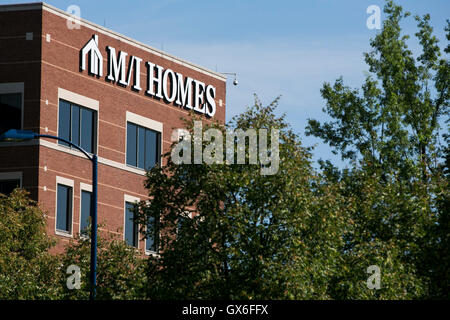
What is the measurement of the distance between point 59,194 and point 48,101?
4.51 m

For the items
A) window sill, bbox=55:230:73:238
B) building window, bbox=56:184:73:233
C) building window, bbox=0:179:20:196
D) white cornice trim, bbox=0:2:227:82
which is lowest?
window sill, bbox=55:230:73:238

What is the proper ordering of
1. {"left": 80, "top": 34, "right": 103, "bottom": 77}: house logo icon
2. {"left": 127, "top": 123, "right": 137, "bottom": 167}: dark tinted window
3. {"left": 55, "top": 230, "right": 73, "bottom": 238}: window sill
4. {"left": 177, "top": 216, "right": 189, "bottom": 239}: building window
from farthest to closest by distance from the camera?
{"left": 127, "top": 123, "right": 137, "bottom": 167}: dark tinted window < {"left": 80, "top": 34, "right": 103, "bottom": 77}: house logo icon < {"left": 55, "top": 230, "right": 73, "bottom": 238}: window sill < {"left": 177, "top": 216, "right": 189, "bottom": 239}: building window

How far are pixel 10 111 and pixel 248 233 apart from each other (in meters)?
22.2

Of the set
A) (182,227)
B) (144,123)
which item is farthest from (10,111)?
(182,227)

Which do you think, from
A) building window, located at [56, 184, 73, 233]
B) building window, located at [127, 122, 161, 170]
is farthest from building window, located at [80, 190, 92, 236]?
building window, located at [127, 122, 161, 170]

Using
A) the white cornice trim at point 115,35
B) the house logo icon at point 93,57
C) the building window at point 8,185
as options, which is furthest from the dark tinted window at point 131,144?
the building window at point 8,185

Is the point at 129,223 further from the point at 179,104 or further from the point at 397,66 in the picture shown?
the point at 397,66

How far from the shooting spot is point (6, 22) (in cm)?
4875

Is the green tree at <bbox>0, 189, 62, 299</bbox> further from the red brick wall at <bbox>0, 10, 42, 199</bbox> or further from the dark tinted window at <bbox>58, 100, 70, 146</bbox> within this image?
the dark tinted window at <bbox>58, 100, 70, 146</bbox>

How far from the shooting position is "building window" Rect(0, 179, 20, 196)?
47.1 meters

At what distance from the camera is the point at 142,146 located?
54.3m

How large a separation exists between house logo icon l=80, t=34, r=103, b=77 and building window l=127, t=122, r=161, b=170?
378 cm

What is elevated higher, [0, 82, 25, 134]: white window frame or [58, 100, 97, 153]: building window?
[0, 82, 25, 134]: white window frame
